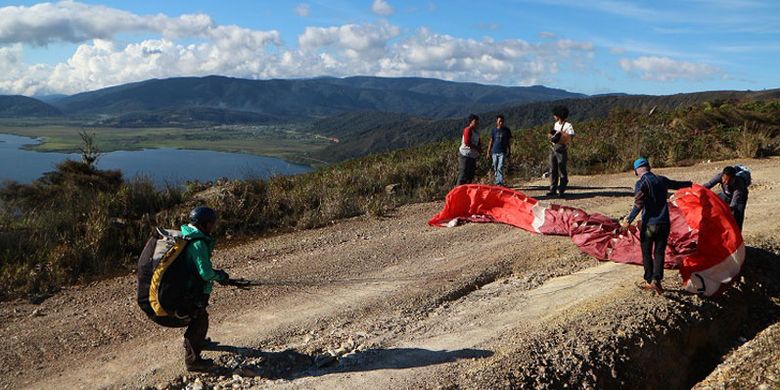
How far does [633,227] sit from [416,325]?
377cm

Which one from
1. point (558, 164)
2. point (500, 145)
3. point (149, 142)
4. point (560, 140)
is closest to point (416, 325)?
point (560, 140)

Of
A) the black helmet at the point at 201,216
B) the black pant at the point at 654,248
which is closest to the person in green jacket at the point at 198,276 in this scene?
the black helmet at the point at 201,216

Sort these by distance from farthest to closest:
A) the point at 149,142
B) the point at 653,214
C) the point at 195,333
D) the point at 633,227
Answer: the point at 149,142, the point at 633,227, the point at 653,214, the point at 195,333

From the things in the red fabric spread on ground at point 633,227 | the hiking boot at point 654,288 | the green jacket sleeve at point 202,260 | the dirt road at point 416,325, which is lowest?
the dirt road at point 416,325

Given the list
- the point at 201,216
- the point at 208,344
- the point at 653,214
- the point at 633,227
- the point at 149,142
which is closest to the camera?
the point at 201,216

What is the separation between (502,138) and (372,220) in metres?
3.25

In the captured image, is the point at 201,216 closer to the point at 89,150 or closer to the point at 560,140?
the point at 560,140

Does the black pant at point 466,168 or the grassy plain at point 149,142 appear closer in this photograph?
the black pant at point 466,168

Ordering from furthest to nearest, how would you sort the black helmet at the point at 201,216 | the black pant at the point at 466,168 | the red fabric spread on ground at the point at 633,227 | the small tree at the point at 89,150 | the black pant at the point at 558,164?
1. the small tree at the point at 89,150
2. the black pant at the point at 466,168
3. the black pant at the point at 558,164
4. the red fabric spread on ground at the point at 633,227
5. the black helmet at the point at 201,216

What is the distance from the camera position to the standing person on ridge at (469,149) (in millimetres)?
10875

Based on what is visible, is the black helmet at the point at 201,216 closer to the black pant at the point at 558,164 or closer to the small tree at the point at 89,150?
the black pant at the point at 558,164

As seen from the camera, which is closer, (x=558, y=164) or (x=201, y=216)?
(x=201, y=216)

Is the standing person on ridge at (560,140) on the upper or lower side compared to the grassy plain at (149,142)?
upper

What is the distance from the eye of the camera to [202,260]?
4.46m
